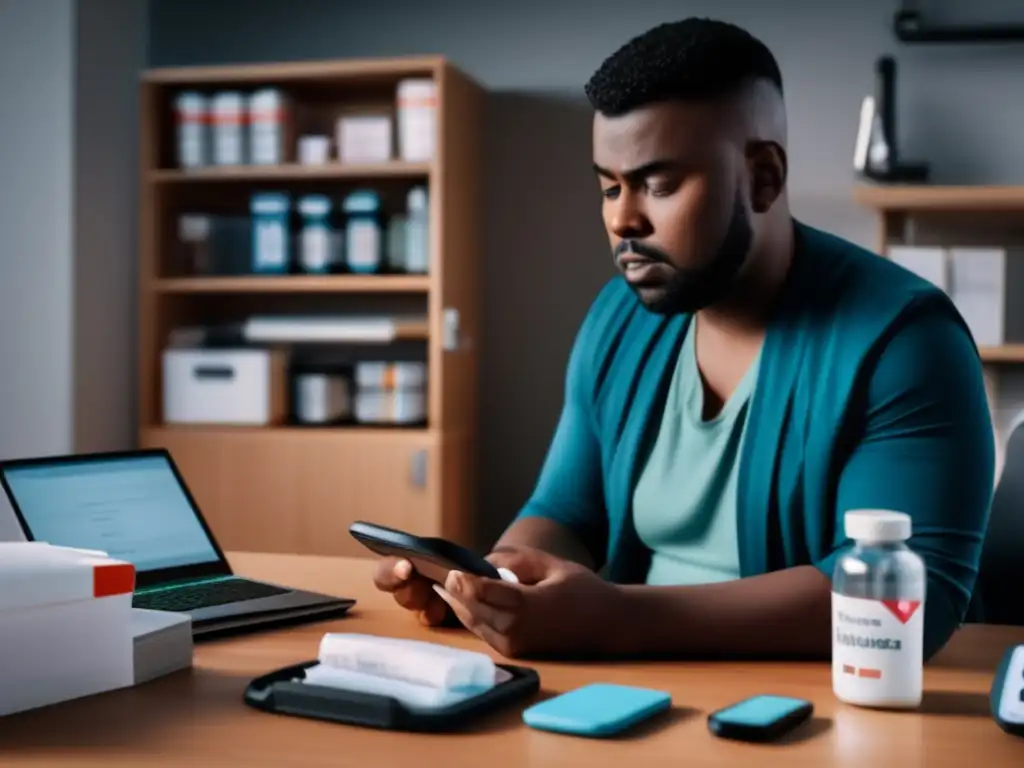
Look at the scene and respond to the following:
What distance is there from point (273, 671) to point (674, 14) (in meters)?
2.94

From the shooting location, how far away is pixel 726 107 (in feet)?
4.45

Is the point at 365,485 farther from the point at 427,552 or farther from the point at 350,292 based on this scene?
the point at 427,552

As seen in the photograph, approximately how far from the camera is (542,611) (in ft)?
3.71

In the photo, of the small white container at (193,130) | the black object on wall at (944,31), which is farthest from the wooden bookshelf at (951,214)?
the small white container at (193,130)

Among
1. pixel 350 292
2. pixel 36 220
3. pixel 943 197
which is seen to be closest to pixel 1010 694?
pixel 943 197

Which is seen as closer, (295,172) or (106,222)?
(295,172)

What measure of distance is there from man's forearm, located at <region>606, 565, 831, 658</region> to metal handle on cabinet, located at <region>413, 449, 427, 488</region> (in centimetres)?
221

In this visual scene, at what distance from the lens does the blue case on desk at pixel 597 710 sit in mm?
926

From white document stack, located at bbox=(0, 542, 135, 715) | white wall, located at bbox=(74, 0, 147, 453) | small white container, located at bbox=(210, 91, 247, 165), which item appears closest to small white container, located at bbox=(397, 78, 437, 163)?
small white container, located at bbox=(210, 91, 247, 165)

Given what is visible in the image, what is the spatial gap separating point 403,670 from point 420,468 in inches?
94.9

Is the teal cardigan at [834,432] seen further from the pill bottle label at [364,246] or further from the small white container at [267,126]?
the small white container at [267,126]

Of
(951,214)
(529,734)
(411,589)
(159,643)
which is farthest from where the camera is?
(951,214)

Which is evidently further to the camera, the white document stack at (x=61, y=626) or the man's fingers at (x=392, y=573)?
the man's fingers at (x=392, y=573)

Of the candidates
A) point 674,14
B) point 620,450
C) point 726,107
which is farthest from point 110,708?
point 674,14
